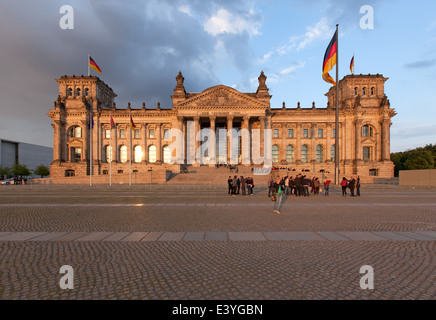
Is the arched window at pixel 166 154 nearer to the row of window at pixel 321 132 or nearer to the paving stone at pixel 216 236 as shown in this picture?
the row of window at pixel 321 132

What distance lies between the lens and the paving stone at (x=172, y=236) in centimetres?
749

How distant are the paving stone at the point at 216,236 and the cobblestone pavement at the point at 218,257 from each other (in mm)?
33

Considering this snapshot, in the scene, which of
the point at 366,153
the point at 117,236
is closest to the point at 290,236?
the point at 117,236

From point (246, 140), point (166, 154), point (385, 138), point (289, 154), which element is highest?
point (385, 138)

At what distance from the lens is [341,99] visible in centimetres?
6288

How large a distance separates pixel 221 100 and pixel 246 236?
49.1 metres

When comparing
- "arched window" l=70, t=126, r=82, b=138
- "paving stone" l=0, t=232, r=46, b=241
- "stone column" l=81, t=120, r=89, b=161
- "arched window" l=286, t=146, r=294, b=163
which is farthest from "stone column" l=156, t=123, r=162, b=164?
"paving stone" l=0, t=232, r=46, b=241

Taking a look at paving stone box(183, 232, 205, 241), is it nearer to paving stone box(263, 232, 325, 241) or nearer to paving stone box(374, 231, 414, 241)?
paving stone box(263, 232, 325, 241)

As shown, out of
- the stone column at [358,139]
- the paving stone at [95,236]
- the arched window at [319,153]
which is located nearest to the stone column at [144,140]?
the arched window at [319,153]

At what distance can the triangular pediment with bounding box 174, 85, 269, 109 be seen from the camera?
5372 centimetres

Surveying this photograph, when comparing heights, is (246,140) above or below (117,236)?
above

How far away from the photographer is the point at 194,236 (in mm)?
7824

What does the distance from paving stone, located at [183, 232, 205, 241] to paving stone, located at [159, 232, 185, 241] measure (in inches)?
6.5

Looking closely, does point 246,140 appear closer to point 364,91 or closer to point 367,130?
point 367,130
